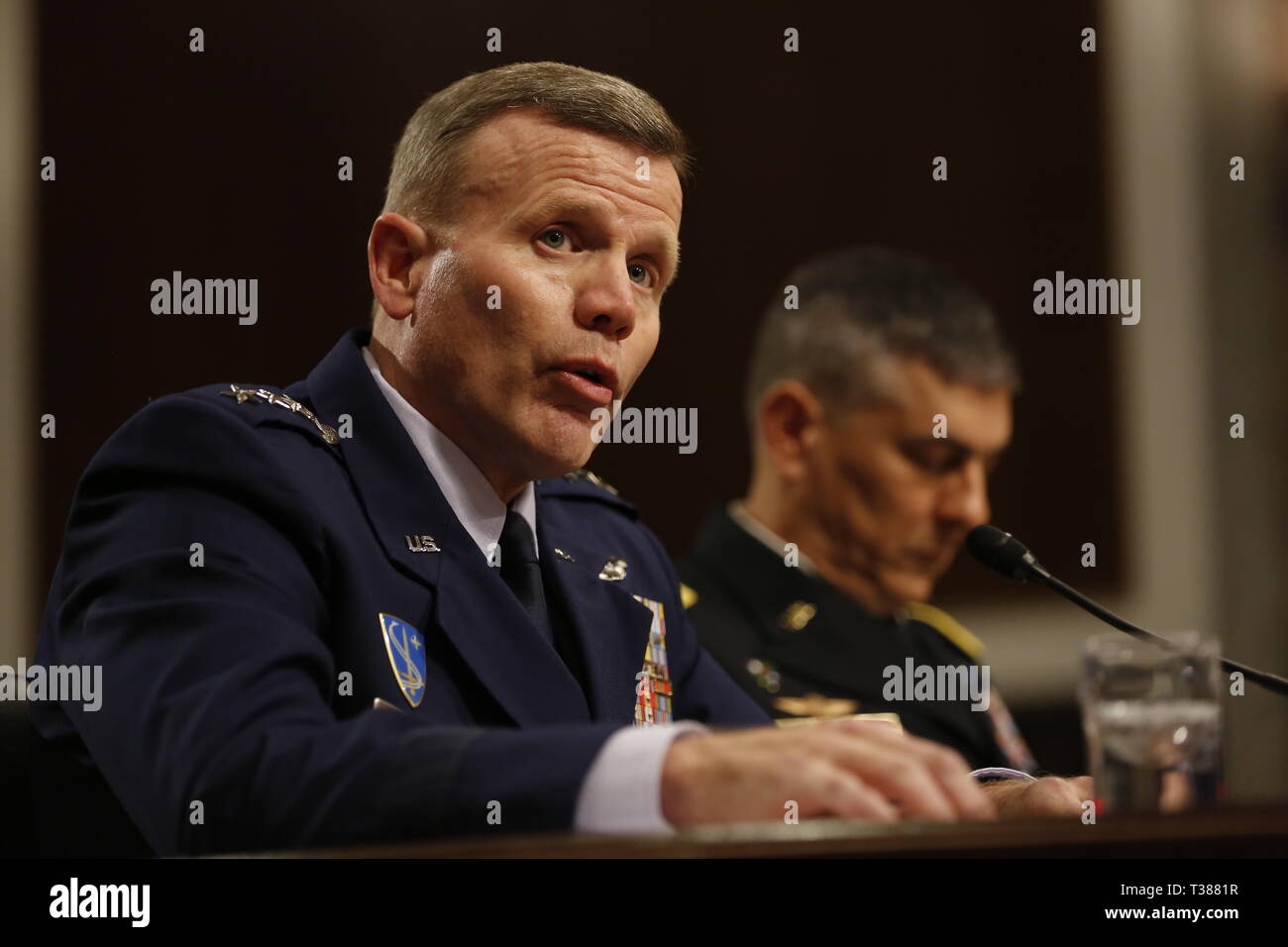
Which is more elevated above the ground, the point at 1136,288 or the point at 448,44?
the point at 448,44

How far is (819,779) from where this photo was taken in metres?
0.98

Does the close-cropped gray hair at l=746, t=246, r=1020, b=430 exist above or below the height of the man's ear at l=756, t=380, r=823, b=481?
above

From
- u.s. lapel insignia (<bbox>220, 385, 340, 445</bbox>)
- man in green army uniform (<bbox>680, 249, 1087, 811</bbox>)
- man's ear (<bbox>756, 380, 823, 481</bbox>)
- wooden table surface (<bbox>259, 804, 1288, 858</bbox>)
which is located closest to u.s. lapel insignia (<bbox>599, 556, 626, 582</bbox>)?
u.s. lapel insignia (<bbox>220, 385, 340, 445</bbox>)

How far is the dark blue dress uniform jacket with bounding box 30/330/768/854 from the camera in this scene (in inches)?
42.6

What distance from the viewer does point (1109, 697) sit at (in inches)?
47.2

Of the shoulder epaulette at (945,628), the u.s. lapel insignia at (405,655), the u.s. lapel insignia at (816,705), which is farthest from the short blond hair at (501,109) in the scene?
the shoulder epaulette at (945,628)

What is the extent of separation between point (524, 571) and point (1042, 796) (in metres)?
0.63

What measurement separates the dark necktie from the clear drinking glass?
2.21 feet

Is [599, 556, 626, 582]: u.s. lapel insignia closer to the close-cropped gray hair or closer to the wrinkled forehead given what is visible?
the wrinkled forehead

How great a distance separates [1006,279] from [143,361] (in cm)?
245

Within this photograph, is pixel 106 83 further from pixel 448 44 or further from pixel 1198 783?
pixel 1198 783

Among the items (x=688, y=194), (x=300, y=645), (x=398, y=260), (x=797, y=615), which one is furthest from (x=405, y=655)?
(x=688, y=194)
